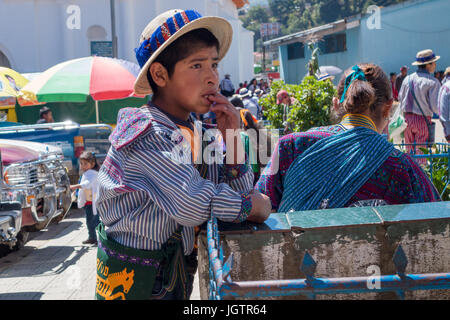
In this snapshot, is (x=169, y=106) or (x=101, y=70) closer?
(x=169, y=106)

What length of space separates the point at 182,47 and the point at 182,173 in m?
0.52

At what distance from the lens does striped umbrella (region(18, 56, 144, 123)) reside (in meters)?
10.0

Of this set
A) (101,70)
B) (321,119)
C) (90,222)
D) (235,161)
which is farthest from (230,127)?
(101,70)

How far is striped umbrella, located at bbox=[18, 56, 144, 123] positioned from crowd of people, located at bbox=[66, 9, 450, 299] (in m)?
8.00

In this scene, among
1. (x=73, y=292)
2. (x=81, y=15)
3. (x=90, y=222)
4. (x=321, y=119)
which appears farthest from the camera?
(x=81, y=15)

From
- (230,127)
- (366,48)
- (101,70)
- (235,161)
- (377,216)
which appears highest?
(366,48)

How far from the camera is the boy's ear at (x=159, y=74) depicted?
6.57 ft

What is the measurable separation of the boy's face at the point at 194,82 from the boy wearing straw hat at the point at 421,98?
23.0 ft

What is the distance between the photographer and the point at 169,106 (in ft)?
6.71

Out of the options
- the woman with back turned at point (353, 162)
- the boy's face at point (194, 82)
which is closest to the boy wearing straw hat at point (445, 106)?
the woman with back turned at point (353, 162)

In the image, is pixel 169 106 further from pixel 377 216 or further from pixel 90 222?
pixel 90 222

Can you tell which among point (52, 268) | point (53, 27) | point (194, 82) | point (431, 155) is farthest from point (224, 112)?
point (53, 27)

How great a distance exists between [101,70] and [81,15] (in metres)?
13.4

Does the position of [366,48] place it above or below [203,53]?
above
